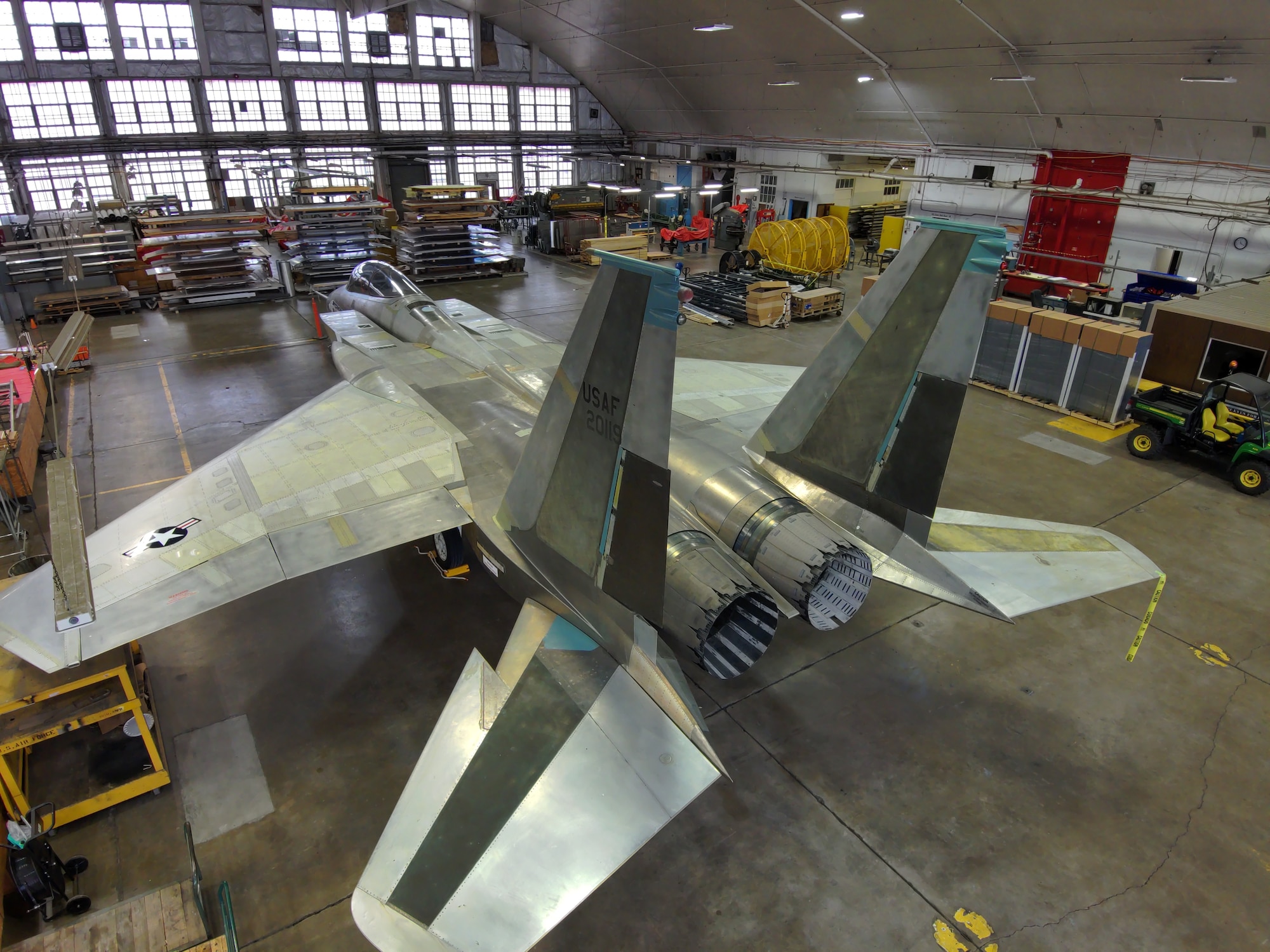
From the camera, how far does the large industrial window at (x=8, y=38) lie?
93.6 feet

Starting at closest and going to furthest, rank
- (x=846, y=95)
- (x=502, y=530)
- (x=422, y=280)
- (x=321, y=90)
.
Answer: (x=502, y=530)
(x=422, y=280)
(x=846, y=95)
(x=321, y=90)

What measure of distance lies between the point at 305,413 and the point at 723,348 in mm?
11298

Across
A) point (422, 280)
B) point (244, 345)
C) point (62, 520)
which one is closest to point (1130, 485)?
point (62, 520)

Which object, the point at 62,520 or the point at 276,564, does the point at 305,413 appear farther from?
the point at 62,520

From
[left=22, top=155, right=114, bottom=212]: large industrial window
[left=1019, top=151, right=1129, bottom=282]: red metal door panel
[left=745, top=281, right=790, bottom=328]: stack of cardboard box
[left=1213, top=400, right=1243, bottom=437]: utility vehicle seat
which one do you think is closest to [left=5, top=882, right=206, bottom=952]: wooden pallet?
[left=1213, top=400, right=1243, bottom=437]: utility vehicle seat

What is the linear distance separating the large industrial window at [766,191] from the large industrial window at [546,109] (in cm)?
1350

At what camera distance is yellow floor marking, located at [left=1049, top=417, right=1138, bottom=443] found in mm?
13102

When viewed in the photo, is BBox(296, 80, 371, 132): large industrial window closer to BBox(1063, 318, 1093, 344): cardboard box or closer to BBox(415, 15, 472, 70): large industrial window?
BBox(415, 15, 472, 70): large industrial window

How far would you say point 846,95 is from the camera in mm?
27969

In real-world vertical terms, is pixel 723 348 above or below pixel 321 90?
below

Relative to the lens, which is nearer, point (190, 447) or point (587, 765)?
point (587, 765)

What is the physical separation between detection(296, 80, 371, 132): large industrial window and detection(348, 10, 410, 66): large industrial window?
1.56 m

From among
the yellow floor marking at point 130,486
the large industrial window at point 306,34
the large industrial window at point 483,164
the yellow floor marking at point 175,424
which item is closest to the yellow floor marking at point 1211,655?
the yellow floor marking at point 175,424

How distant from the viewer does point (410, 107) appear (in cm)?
3762
